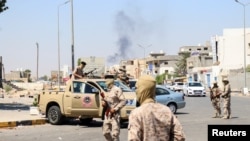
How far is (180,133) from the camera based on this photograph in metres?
4.48

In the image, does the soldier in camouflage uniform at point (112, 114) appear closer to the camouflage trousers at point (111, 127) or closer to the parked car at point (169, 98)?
the camouflage trousers at point (111, 127)

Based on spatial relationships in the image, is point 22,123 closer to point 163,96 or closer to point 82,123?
point 82,123

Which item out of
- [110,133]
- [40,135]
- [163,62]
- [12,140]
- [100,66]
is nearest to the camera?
[110,133]

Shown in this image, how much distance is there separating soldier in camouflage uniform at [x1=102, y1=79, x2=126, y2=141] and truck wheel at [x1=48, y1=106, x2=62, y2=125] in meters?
7.53

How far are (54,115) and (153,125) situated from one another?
541 inches

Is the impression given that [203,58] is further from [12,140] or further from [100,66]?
[12,140]

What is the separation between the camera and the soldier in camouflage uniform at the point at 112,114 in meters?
10.0

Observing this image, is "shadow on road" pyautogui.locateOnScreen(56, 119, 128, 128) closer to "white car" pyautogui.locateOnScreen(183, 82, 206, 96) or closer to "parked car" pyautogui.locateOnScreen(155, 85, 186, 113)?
"parked car" pyautogui.locateOnScreen(155, 85, 186, 113)

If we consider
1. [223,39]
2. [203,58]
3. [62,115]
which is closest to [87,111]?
[62,115]

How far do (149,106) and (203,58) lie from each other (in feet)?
374

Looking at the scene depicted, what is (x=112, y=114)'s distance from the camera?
10.2m

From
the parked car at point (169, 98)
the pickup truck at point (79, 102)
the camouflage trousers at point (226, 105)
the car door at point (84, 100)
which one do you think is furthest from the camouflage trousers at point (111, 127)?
the parked car at point (169, 98)

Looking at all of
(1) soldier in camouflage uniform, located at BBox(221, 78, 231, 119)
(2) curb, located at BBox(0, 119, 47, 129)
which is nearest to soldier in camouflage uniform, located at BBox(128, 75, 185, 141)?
(2) curb, located at BBox(0, 119, 47, 129)

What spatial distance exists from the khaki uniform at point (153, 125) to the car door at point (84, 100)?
12097mm
